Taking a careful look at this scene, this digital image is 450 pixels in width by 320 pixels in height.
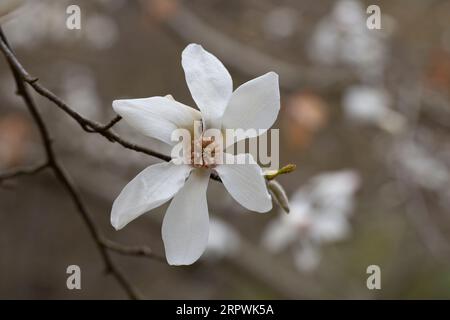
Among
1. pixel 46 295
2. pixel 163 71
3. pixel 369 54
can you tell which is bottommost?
pixel 46 295

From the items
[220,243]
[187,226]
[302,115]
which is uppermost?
[302,115]

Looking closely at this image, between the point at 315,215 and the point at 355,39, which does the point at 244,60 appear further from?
the point at 315,215

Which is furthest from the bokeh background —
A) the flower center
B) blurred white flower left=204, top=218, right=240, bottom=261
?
the flower center

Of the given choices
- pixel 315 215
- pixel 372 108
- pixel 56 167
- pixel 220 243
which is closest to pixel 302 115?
pixel 372 108

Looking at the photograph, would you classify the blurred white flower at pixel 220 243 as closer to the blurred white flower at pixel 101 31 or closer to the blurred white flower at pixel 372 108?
the blurred white flower at pixel 372 108

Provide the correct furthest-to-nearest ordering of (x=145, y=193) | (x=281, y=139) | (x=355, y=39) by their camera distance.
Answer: (x=281, y=139) → (x=355, y=39) → (x=145, y=193)

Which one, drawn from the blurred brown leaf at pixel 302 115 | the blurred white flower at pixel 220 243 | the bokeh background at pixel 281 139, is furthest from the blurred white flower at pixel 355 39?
the blurred white flower at pixel 220 243
